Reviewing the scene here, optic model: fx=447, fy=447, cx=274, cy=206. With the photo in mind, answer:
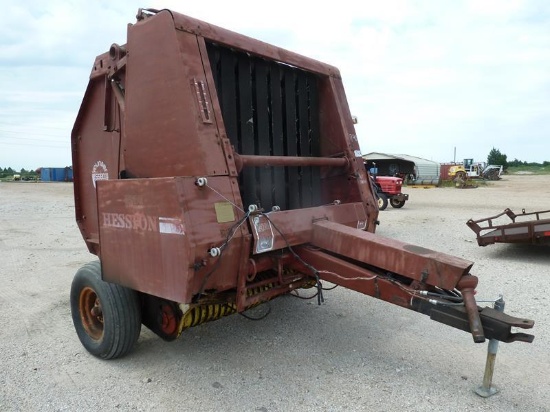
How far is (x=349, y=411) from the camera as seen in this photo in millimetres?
2723

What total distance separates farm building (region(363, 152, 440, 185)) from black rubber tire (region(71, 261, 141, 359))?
89.9ft

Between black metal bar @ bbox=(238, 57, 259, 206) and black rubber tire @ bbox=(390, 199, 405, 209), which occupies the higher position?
black metal bar @ bbox=(238, 57, 259, 206)

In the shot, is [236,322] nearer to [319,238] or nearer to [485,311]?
[319,238]

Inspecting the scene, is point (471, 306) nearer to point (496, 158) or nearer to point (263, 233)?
point (263, 233)

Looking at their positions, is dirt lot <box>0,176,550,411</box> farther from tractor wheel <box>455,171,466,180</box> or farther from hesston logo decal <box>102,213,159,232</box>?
→ tractor wheel <box>455,171,466,180</box>

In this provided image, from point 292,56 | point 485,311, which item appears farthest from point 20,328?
point 485,311

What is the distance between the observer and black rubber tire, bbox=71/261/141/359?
10.7 ft

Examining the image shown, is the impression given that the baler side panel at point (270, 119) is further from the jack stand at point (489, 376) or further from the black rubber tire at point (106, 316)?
the jack stand at point (489, 376)

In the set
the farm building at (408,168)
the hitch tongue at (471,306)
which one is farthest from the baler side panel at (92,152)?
the farm building at (408,168)

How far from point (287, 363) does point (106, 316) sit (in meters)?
1.39

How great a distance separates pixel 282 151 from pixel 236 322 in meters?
1.66

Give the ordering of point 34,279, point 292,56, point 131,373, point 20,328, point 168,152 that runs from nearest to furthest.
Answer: point 168,152 < point 131,373 < point 292,56 < point 20,328 < point 34,279

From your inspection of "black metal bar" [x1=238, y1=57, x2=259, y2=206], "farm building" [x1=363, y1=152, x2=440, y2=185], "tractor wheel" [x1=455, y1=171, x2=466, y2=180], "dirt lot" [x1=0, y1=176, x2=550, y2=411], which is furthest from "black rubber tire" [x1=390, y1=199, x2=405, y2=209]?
"tractor wheel" [x1=455, y1=171, x2=466, y2=180]

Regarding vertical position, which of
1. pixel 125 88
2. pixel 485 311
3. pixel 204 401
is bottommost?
pixel 204 401
